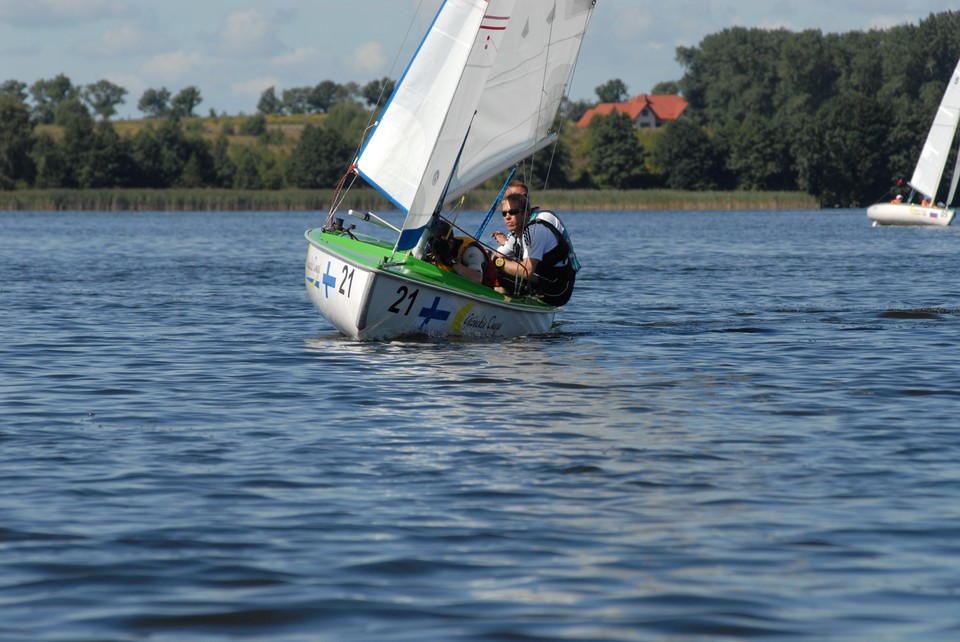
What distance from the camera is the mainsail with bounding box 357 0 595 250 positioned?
53.5 ft

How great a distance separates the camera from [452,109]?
16.5m

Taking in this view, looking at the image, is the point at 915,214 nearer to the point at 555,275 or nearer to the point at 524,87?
the point at 524,87

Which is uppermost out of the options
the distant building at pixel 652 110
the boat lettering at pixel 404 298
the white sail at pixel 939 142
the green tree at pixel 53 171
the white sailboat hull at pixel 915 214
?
the distant building at pixel 652 110

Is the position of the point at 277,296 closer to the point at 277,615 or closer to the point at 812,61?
the point at 277,615

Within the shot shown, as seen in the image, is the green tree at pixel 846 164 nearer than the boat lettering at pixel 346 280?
No

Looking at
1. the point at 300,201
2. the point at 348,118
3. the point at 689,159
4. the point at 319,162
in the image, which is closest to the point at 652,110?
the point at 348,118

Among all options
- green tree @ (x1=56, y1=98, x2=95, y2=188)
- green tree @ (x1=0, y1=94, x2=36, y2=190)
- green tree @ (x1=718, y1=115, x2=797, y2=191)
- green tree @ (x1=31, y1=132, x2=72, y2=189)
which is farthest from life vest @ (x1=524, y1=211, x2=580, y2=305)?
green tree @ (x1=0, y1=94, x2=36, y2=190)

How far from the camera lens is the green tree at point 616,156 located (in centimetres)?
12188

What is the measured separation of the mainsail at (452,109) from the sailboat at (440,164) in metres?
0.01

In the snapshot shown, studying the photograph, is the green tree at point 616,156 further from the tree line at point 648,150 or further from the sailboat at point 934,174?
the sailboat at point 934,174

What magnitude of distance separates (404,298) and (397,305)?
0.14 meters

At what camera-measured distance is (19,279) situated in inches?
1117

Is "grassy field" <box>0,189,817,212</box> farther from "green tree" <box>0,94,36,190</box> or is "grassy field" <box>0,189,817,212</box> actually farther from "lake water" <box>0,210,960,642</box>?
"lake water" <box>0,210,960,642</box>

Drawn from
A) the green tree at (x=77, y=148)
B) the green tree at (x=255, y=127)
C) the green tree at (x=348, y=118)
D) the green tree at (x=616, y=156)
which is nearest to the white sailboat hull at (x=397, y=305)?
the green tree at (x=77, y=148)
